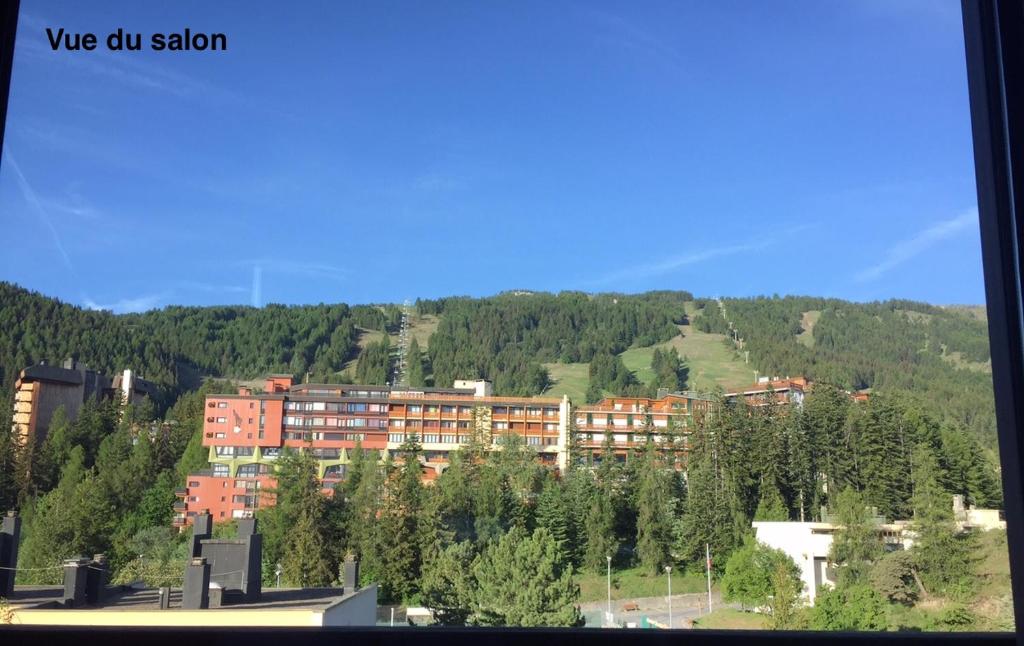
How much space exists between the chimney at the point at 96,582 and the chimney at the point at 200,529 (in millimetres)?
465

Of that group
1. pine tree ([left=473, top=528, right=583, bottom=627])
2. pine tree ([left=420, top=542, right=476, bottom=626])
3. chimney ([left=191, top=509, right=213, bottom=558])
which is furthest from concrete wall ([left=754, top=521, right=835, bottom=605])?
chimney ([left=191, top=509, right=213, bottom=558])

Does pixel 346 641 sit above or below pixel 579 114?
below

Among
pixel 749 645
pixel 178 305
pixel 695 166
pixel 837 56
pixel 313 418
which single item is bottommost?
pixel 749 645

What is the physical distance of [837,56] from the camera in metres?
3.40

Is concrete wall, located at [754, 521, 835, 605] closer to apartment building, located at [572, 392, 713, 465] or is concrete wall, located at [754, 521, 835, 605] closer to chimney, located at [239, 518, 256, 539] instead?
apartment building, located at [572, 392, 713, 465]

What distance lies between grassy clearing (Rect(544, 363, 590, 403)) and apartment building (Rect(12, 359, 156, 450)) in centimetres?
284

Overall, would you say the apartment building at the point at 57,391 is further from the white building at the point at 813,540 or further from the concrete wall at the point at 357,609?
the white building at the point at 813,540

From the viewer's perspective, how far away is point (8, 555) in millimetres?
3092

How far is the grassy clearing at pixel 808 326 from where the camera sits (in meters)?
5.23

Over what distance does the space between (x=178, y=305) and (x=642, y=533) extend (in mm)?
3219

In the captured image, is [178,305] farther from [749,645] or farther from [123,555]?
[749,645]

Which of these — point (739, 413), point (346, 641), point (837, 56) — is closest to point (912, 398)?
point (739, 413)

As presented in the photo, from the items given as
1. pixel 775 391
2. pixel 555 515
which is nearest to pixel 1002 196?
pixel 555 515

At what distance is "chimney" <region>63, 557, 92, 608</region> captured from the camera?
9.25 ft
